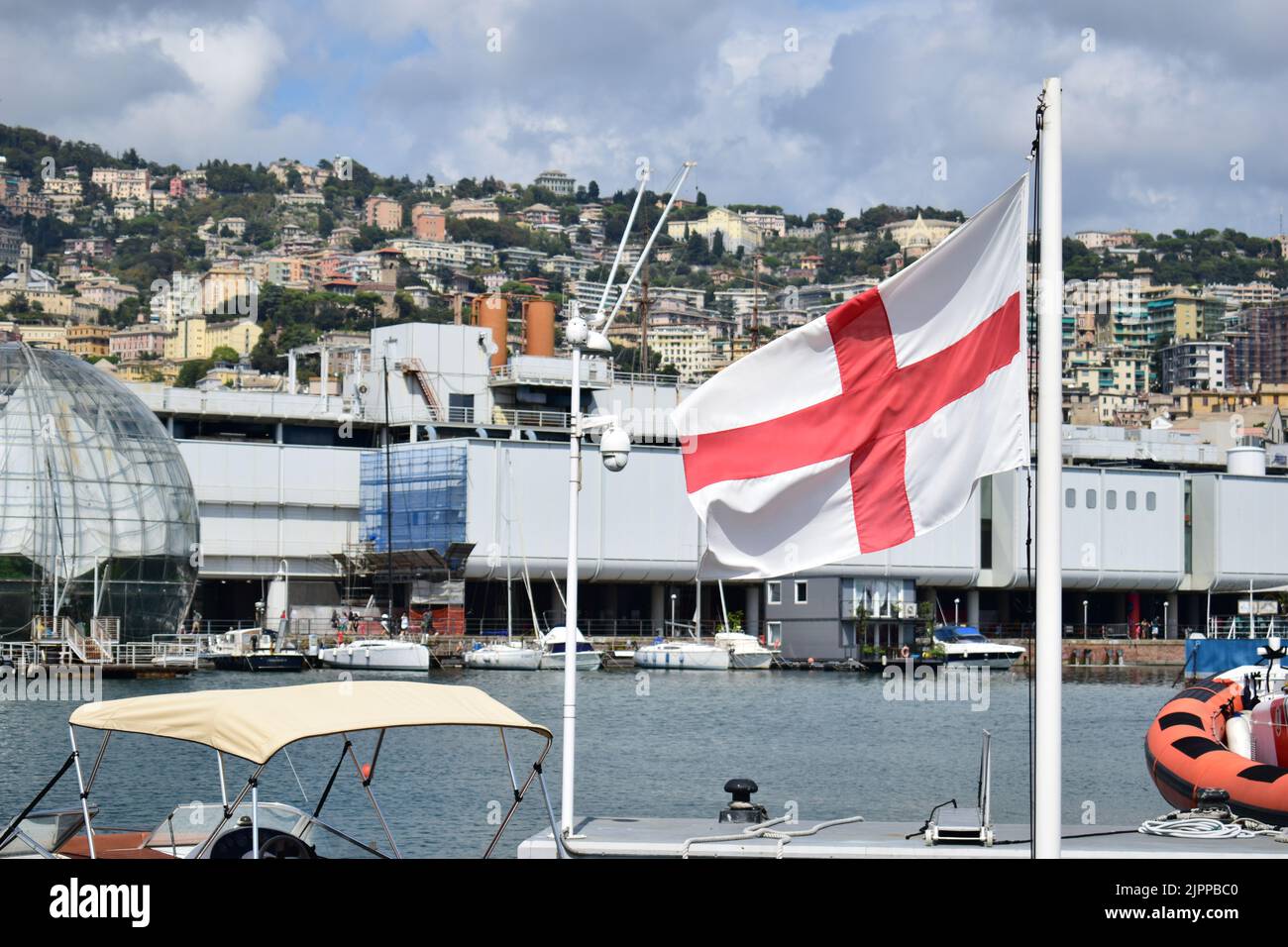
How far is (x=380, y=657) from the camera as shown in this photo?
304 ft

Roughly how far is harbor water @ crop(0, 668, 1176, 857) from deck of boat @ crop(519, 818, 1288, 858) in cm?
514

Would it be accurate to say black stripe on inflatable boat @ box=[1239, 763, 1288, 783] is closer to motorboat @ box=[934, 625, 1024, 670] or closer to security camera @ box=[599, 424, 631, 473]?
security camera @ box=[599, 424, 631, 473]

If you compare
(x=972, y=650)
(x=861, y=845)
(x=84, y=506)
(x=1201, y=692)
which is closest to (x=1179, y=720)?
(x=1201, y=692)

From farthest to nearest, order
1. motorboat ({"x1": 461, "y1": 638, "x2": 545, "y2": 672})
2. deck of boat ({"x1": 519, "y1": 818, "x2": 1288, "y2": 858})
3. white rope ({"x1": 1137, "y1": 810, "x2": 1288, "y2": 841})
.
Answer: motorboat ({"x1": 461, "y1": 638, "x2": 545, "y2": 672})
white rope ({"x1": 1137, "y1": 810, "x2": 1288, "y2": 841})
deck of boat ({"x1": 519, "y1": 818, "x2": 1288, "y2": 858})

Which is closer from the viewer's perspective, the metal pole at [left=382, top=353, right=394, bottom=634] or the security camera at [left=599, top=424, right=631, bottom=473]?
the security camera at [left=599, top=424, right=631, bottom=473]

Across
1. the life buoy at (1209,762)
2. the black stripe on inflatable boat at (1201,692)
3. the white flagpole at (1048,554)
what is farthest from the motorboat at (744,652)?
the white flagpole at (1048,554)

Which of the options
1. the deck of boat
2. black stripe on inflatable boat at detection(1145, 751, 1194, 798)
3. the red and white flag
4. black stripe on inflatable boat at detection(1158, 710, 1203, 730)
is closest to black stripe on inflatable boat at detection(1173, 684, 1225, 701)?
black stripe on inflatable boat at detection(1158, 710, 1203, 730)

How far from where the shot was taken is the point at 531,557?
106m

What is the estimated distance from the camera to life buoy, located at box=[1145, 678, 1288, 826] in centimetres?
2431

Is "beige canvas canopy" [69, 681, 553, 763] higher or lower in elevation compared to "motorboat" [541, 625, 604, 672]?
higher

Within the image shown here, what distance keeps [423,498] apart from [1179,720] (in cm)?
7888

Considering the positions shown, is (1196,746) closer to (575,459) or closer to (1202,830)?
(1202,830)

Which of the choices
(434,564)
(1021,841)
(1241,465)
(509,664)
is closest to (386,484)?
(434,564)
